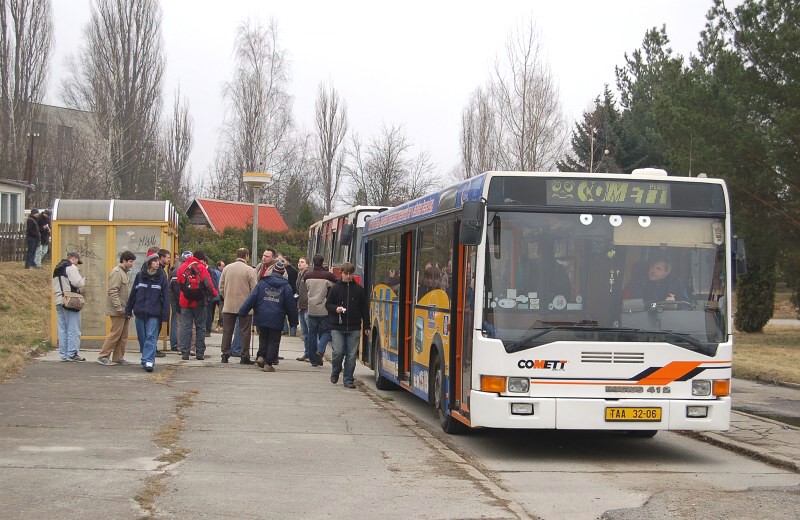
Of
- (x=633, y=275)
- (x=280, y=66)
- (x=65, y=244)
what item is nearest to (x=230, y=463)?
(x=633, y=275)

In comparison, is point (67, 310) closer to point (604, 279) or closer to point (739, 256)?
point (604, 279)

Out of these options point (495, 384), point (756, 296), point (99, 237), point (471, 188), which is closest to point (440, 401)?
point (495, 384)

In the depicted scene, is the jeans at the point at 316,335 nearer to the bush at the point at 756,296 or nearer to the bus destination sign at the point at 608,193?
the bus destination sign at the point at 608,193

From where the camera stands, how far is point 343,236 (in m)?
23.7

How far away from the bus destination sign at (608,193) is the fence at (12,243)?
87.9 ft

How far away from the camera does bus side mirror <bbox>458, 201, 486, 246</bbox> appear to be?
32.5 ft

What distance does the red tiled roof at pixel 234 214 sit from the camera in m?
59.8

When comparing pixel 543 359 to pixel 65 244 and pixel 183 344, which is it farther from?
pixel 65 244

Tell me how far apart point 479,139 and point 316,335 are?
138ft

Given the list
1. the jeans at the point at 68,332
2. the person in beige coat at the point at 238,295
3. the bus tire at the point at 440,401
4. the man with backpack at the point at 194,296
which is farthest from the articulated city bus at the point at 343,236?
the bus tire at the point at 440,401

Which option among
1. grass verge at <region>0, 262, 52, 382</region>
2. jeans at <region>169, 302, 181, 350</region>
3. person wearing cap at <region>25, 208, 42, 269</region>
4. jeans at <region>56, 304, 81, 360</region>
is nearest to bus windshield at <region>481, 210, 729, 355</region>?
grass verge at <region>0, 262, 52, 382</region>

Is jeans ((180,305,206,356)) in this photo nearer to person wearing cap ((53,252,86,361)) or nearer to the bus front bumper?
person wearing cap ((53,252,86,361))

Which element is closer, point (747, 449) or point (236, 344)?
point (747, 449)

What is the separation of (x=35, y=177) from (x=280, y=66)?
1770 cm
